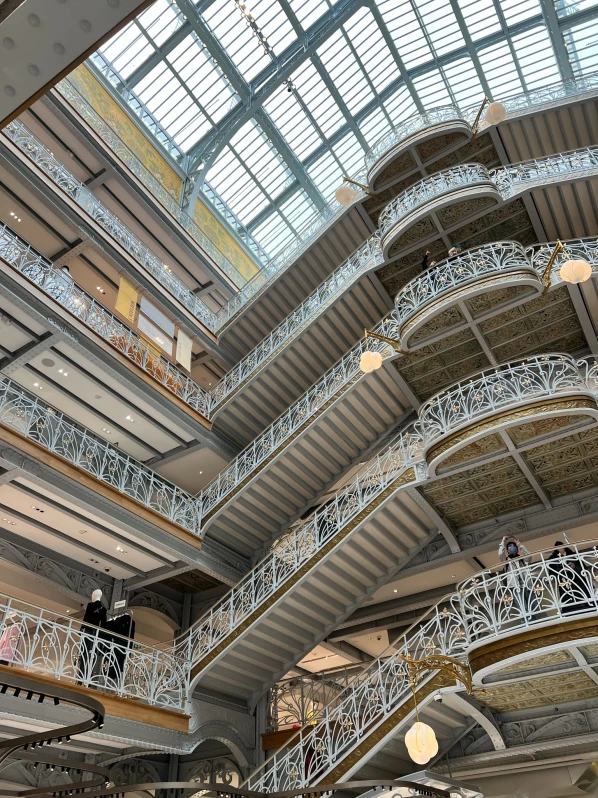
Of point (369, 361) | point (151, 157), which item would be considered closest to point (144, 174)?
point (151, 157)

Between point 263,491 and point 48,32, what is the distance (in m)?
11.9

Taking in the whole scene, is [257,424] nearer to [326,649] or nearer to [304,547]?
[304,547]

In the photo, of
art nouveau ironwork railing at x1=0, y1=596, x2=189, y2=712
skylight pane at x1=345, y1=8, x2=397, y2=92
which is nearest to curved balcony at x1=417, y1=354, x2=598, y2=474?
art nouveau ironwork railing at x1=0, y1=596, x2=189, y2=712

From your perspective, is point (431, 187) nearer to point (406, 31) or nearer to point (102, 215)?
point (102, 215)

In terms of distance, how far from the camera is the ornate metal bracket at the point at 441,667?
8.04 meters

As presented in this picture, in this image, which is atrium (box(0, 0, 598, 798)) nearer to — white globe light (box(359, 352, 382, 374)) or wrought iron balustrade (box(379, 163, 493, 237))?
wrought iron balustrade (box(379, 163, 493, 237))

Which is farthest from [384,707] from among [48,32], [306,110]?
[306,110]

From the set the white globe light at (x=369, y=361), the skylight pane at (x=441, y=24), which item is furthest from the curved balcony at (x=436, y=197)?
the skylight pane at (x=441, y=24)

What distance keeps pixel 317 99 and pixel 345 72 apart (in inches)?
46.2

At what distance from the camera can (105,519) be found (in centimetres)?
1116

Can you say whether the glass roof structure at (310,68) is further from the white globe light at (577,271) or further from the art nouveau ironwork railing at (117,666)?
the art nouveau ironwork railing at (117,666)

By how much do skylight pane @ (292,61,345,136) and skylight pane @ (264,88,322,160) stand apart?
310 mm

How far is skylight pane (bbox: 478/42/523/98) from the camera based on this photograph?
1877cm

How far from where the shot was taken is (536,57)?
1864 cm
